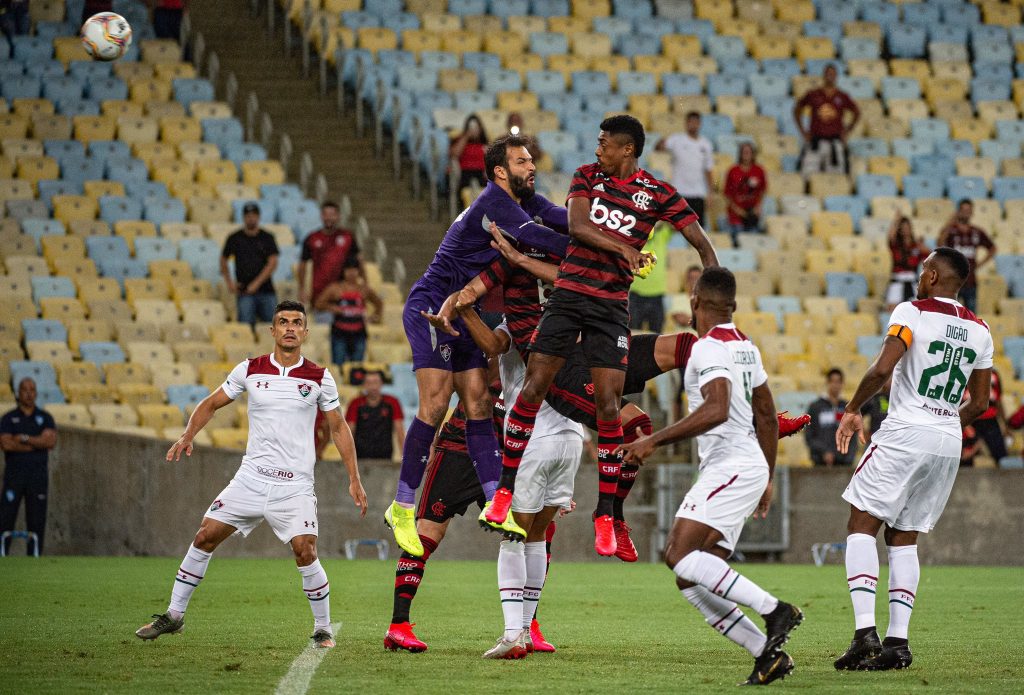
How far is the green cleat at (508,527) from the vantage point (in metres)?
8.35

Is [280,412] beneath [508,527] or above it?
above

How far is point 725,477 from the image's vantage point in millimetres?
7434

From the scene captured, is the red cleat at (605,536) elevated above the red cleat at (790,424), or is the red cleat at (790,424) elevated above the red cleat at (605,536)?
the red cleat at (790,424)

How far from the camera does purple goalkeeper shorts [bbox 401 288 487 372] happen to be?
372 inches

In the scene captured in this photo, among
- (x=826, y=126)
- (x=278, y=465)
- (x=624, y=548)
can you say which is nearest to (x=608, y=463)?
(x=624, y=548)

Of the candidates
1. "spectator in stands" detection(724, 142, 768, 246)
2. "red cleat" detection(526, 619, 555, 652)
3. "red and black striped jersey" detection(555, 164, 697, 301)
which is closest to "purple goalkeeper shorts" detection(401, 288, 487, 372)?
"red and black striped jersey" detection(555, 164, 697, 301)

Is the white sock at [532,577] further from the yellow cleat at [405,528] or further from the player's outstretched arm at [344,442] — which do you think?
the player's outstretched arm at [344,442]

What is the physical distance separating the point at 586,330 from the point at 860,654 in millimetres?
2309

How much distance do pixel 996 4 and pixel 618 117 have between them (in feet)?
68.2

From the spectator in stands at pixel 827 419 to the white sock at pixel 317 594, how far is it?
9553mm

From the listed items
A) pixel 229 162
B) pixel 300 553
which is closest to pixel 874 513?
pixel 300 553

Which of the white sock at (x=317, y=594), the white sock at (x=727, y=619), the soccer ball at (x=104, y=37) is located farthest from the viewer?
the soccer ball at (x=104, y=37)

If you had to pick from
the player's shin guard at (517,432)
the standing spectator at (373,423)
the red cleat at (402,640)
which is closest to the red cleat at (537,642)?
the red cleat at (402,640)

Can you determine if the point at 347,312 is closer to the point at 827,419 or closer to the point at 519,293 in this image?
the point at 827,419
